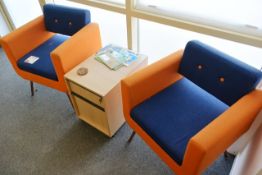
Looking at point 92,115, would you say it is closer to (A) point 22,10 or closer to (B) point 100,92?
(B) point 100,92

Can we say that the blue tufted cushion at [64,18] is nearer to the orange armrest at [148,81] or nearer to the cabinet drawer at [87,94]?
the cabinet drawer at [87,94]

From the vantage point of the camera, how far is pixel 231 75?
3.85 feet

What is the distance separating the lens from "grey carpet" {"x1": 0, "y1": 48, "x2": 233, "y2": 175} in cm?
157

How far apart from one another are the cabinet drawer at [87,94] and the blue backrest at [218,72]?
65 centimetres

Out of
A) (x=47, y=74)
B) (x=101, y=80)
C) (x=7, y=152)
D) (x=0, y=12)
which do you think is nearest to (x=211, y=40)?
(x=101, y=80)

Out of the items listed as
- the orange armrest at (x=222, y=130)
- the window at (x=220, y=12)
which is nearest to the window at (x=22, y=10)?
the window at (x=220, y=12)

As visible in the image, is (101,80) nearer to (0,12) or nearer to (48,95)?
(48,95)

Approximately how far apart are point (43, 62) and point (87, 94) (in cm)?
62

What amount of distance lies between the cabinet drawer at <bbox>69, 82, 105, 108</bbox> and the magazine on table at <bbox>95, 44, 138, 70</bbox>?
28 cm

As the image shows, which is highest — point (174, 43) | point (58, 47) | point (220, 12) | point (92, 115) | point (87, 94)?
point (220, 12)

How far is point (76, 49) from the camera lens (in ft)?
5.57

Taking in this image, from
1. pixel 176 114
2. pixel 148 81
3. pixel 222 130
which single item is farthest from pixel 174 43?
pixel 222 130

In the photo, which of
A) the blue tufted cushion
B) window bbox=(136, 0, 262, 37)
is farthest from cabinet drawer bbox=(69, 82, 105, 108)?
window bbox=(136, 0, 262, 37)

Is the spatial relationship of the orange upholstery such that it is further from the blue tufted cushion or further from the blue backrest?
the blue backrest
